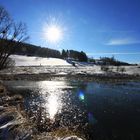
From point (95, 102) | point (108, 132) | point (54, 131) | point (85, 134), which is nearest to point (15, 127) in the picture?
Result: point (54, 131)

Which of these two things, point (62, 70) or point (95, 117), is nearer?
point (95, 117)

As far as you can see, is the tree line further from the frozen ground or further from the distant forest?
the frozen ground

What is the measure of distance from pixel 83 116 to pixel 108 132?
3.24 metres

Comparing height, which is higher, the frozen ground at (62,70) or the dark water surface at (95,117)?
the frozen ground at (62,70)

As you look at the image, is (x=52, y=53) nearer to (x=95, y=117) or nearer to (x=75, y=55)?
(x=75, y=55)

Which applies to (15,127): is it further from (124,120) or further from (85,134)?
(124,120)

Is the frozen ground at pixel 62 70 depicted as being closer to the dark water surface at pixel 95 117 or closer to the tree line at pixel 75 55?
the dark water surface at pixel 95 117

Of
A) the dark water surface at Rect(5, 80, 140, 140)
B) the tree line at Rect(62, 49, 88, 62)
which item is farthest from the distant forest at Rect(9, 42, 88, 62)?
the dark water surface at Rect(5, 80, 140, 140)

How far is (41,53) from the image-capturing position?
6978 inches

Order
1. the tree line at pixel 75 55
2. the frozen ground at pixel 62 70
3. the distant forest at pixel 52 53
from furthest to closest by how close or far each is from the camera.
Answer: the distant forest at pixel 52 53
the tree line at pixel 75 55
the frozen ground at pixel 62 70

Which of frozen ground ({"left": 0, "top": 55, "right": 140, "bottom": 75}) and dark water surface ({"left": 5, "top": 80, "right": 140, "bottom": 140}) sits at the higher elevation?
frozen ground ({"left": 0, "top": 55, "right": 140, "bottom": 75})

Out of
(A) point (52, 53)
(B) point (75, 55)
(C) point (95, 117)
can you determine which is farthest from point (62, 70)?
(A) point (52, 53)

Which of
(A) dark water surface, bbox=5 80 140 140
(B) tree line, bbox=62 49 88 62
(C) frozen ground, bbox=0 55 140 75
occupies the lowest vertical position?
(A) dark water surface, bbox=5 80 140 140

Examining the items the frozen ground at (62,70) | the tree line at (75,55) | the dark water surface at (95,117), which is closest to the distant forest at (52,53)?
the tree line at (75,55)
